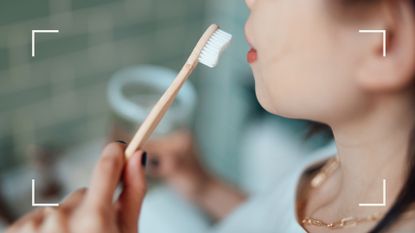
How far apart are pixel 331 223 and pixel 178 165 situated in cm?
29

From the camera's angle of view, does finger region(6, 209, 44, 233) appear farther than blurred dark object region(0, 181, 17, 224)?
No

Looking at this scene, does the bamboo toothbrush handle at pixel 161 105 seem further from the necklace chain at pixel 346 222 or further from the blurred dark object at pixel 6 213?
the blurred dark object at pixel 6 213

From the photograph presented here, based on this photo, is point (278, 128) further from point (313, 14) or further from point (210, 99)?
point (313, 14)

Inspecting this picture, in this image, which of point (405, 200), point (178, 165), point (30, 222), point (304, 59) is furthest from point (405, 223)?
point (178, 165)

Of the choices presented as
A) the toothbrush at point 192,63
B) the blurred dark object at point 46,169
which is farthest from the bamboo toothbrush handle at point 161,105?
the blurred dark object at point 46,169

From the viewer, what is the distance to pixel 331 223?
0.43m

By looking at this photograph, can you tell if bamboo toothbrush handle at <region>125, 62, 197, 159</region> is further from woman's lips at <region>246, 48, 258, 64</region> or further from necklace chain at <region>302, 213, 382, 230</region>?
necklace chain at <region>302, 213, 382, 230</region>

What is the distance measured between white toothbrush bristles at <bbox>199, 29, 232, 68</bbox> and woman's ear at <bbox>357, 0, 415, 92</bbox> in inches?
3.3

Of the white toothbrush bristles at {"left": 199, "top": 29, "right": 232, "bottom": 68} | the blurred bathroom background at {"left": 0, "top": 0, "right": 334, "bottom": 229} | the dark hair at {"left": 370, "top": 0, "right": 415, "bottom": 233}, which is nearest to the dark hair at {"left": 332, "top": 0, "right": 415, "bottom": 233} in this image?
the dark hair at {"left": 370, "top": 0, "right": 415, "bottom": 233}

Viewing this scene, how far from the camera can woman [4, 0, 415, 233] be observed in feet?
1.06

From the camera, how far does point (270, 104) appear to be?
371mm

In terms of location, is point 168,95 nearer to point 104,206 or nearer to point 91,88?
point 104,206

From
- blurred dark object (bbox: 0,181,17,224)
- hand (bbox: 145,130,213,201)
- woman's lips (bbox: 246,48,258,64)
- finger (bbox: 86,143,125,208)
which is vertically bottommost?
blurred dark object (bbox: 0,181,17,224)

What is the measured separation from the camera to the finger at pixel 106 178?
1.23ft
